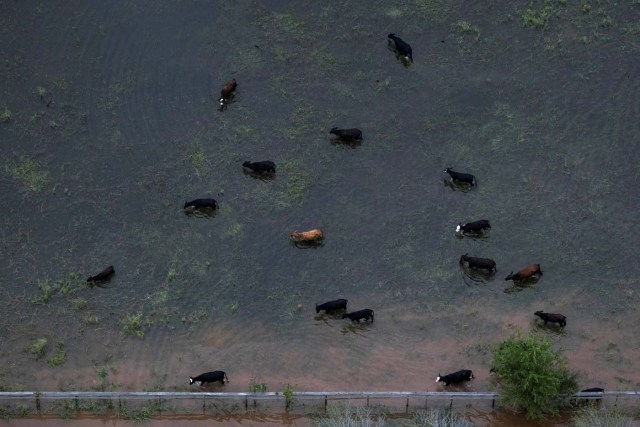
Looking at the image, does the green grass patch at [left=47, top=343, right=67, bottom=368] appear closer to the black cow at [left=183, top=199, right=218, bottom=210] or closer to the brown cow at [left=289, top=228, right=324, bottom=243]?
the black cow at [left=183, top=199, right=218, bottom=210]

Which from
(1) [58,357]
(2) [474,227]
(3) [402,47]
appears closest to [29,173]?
(1) [58,357]

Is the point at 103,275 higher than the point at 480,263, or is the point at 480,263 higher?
the point at 480,263

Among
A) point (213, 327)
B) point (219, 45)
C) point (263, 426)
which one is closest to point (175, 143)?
point (219, 45)

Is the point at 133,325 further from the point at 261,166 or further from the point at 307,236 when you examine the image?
the point at 261,166

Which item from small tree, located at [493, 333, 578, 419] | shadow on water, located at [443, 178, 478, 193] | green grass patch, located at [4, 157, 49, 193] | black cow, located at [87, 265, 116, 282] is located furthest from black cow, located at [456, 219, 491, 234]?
green grass patch, located at [4, 157, 49, 193]

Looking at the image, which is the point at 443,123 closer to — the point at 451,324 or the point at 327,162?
the point at 327,162

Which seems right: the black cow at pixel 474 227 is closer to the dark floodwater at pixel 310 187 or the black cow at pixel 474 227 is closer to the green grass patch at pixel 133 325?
the dark floodwater at pixel 310 187
